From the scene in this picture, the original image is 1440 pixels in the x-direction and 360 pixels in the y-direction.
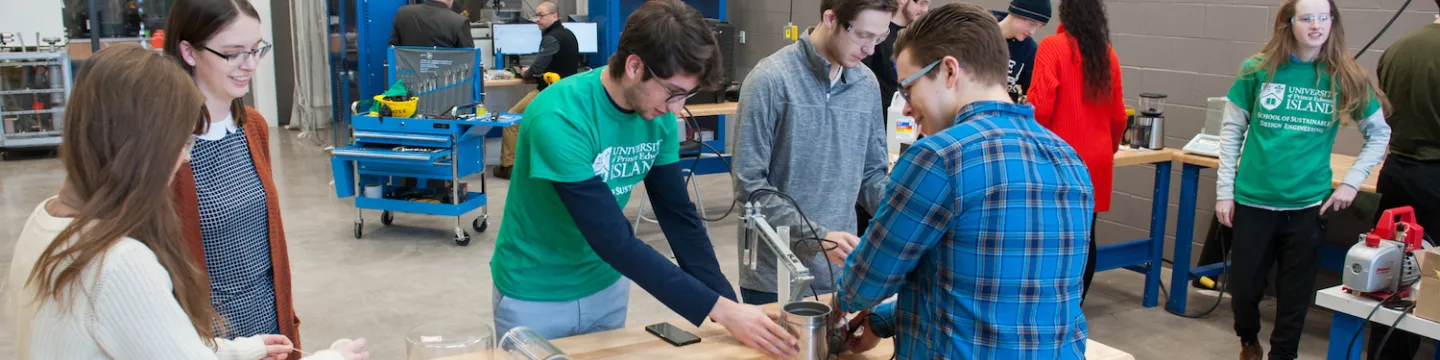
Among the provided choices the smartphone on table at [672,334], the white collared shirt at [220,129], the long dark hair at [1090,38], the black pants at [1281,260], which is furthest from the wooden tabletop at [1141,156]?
the white collared shirt at [220,129]

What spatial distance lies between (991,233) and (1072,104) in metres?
2.50

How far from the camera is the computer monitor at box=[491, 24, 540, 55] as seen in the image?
7930 mm

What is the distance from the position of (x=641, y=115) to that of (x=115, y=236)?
835 millimetres

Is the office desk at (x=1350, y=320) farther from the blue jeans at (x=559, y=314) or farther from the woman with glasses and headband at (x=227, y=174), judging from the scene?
the woman with glasses and headband at (x=227, y=174)

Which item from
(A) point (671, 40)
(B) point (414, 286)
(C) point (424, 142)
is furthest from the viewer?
(C) point (424, 142)

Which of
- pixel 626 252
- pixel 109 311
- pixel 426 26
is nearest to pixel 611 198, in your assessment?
pixel 626 252

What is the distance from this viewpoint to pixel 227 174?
75.4 inches

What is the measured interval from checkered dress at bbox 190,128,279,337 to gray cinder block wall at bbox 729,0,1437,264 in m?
3.61

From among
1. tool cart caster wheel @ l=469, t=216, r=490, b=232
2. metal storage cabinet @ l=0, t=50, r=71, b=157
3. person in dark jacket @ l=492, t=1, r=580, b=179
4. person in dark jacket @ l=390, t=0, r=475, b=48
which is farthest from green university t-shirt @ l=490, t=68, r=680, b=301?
metal storage cabinet @ l=0, t=50, r=71, b=157

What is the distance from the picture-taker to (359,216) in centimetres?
559

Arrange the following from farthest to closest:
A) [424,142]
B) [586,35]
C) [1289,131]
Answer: [586,35], [424,142], [1289,131]

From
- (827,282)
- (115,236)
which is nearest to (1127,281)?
(827,282)

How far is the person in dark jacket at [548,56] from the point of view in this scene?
7.29 meters

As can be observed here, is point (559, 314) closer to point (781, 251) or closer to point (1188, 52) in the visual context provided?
point (781, 251)
